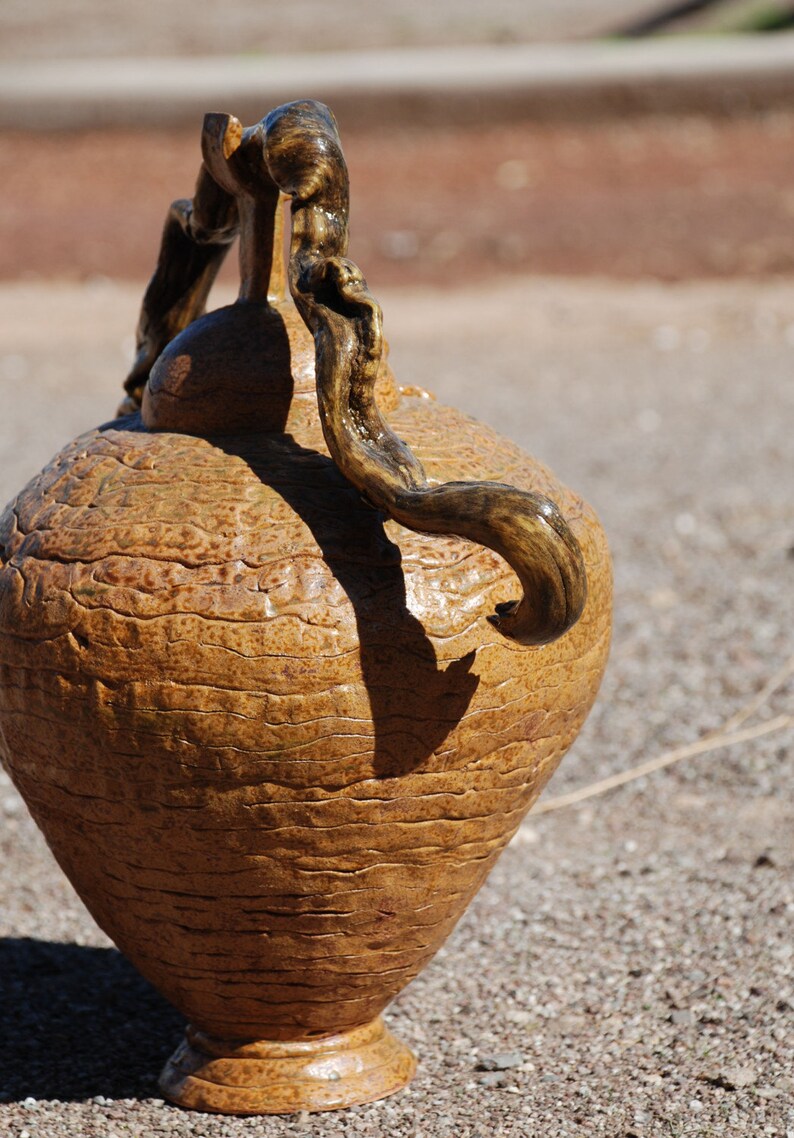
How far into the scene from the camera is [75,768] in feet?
8.18

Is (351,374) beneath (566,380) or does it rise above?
beneath

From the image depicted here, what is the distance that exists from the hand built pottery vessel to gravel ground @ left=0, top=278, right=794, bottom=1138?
11.8 inches

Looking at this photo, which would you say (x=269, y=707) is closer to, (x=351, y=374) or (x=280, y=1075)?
(x=351, y=374)

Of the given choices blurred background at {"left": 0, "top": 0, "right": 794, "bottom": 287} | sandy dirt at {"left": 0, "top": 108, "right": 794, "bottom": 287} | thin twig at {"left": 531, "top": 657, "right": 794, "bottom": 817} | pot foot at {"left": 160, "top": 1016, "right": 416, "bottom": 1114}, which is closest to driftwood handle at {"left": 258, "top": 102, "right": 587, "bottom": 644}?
pot foot at {"left": 160, "top": 1016, "right": 416, "bottom": 1114}

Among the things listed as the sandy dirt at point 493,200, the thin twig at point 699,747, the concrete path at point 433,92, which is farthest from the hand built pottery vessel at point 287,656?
the concrete path at point 433,92

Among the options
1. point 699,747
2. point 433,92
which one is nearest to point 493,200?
point 433,92

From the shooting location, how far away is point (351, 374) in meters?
2.42

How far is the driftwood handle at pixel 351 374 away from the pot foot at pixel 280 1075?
0.91 metres

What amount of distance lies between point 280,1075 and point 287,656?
86 centimetres

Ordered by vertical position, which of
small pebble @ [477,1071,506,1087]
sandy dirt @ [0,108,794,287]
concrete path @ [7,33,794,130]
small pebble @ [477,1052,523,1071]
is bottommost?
small pebble @ [477,1071,506,1087]

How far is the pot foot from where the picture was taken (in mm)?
2693

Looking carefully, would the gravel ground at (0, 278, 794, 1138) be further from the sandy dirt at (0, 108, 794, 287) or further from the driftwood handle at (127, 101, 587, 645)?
the sandy dirt at (0, 108, 794, 287)

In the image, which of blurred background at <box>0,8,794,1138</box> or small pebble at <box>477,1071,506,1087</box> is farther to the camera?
blurred background at <box>0,8,794,1138</box>

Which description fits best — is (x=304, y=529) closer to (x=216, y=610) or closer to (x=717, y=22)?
(x=216, y=610)
